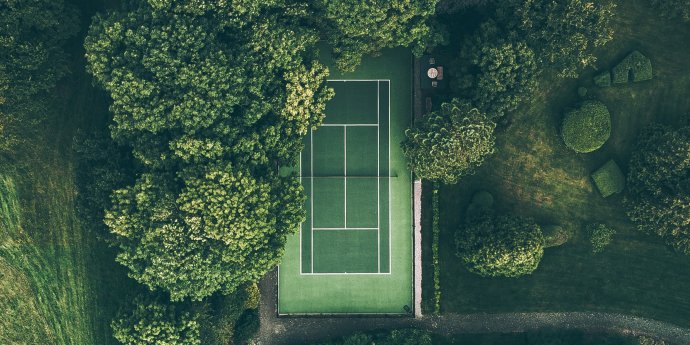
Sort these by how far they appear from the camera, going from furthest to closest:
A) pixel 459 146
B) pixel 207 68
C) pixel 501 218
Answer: pixel 501 218
pixel 459 146
pixel 207 68

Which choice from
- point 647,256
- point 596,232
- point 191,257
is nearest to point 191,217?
point 191,257

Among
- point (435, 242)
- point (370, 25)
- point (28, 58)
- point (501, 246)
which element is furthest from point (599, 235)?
point (28, 58)

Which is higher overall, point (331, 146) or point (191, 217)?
point (331, 146)

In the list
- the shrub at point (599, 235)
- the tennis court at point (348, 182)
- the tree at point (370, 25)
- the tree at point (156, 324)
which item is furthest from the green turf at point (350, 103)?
the shrub at point (599, 235)

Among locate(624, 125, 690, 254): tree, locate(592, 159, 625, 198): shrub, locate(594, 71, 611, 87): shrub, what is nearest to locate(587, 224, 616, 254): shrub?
locate(624, 125, 690, 254): tree

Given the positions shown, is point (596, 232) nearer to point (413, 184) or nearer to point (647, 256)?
point (647, 256)

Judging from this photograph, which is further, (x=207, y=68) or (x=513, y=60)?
(x=513, y=60)

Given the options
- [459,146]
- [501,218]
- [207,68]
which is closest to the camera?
[207,68]

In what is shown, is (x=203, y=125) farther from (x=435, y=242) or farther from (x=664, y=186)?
(x=664, y=186)
